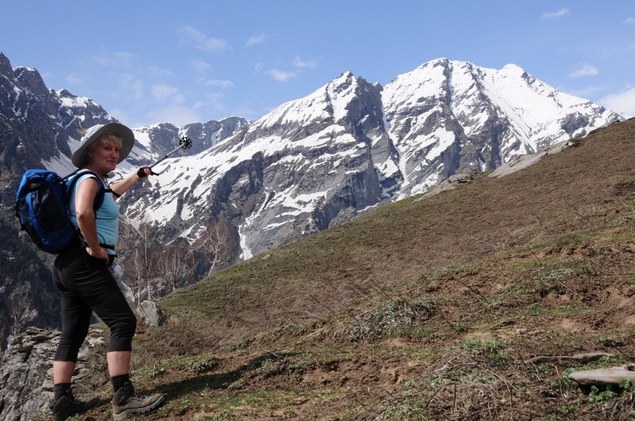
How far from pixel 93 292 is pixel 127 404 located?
4.66 ft

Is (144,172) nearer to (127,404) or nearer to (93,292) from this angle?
(93,292)

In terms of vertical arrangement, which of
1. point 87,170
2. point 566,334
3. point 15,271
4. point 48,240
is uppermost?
point 15,271

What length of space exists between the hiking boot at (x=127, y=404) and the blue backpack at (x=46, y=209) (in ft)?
6.12

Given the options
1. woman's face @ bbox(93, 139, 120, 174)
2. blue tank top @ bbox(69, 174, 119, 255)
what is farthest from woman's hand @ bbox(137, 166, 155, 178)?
blue tank top @ bbox(69, 174, 119, 255)

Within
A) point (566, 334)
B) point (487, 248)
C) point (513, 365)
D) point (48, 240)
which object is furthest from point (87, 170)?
point (487, 248)

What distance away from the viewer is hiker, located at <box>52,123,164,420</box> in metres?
5.70

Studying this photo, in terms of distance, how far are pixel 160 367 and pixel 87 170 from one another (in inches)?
179

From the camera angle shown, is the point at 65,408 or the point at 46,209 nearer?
the point at 46,209

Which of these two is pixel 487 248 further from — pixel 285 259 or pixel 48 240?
pixel 48 240

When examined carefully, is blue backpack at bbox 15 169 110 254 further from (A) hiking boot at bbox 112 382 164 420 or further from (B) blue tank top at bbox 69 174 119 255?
(A) hiking boot at bbox 112 382 164 420

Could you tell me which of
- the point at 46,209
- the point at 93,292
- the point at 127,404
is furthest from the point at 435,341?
the point at 46,209

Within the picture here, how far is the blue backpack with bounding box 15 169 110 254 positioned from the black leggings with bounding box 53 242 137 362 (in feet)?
0.70

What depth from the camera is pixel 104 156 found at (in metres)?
6.27

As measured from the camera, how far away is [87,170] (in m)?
5.91
